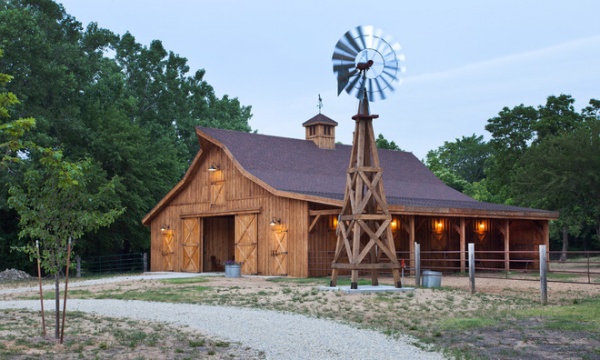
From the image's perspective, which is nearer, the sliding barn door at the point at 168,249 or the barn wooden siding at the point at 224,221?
the barn wooden siding at the point at 224,221

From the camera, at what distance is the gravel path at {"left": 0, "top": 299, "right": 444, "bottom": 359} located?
9250 millimetres

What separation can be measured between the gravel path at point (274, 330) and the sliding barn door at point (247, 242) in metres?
10.7

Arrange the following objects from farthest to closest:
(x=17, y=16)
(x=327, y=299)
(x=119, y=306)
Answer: (x=17, y=16)
(x=327, y=299)
(x=119, y=306)

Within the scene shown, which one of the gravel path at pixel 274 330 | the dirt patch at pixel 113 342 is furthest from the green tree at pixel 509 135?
the dirt patch at pixel 113 342

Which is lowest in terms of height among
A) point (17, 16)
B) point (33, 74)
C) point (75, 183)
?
point (75, 183)

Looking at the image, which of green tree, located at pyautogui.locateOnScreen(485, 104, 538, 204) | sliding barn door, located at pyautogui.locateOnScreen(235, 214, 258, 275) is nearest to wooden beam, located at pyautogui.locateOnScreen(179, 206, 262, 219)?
sliding barn door, located at pyautogui.locateOnScreen(235, 214, 258, 275)

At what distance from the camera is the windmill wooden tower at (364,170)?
1842 centimetres

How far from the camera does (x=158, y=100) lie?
47812 millimetres

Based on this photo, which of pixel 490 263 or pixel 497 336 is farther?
pixel 490 263

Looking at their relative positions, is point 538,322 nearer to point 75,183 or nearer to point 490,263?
point 75,183

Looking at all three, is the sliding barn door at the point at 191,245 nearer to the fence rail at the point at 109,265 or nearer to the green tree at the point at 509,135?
the fence rail at the point at 109,265

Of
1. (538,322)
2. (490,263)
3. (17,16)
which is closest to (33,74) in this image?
(17,16)

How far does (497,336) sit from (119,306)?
753cm

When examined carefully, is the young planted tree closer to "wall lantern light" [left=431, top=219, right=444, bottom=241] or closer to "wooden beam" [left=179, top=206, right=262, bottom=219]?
"wooden beam" [left=179, top=206, right=262, bottom=219]
